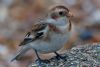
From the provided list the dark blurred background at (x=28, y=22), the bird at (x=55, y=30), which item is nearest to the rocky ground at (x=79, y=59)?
the bird at (x=55, y=30)

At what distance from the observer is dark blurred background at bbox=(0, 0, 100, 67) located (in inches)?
325

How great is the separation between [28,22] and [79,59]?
464 cm

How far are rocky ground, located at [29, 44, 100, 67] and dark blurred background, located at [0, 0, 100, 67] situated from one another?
8.51 ft

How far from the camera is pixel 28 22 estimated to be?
31.6 feet

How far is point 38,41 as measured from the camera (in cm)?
501

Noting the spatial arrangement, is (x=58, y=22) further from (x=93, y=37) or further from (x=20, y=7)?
(x=20, y=7)

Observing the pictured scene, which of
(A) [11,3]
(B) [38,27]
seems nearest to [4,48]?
(A) [11,3]

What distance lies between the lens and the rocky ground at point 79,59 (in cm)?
492

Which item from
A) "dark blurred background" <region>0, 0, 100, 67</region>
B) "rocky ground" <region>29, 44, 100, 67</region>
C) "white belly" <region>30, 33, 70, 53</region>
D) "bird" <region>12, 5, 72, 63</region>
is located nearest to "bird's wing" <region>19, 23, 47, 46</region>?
"bird" <region>12, 5, 72, 63</region>

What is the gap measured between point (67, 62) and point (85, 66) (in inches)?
9.4

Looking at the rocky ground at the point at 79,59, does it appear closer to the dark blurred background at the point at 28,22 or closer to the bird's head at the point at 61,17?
the bird's head at the point at 61,17

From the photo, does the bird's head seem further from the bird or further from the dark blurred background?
the dark blurred background

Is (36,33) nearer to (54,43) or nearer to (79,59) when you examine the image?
(54,43)

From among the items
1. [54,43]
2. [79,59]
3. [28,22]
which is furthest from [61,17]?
[28,22]
